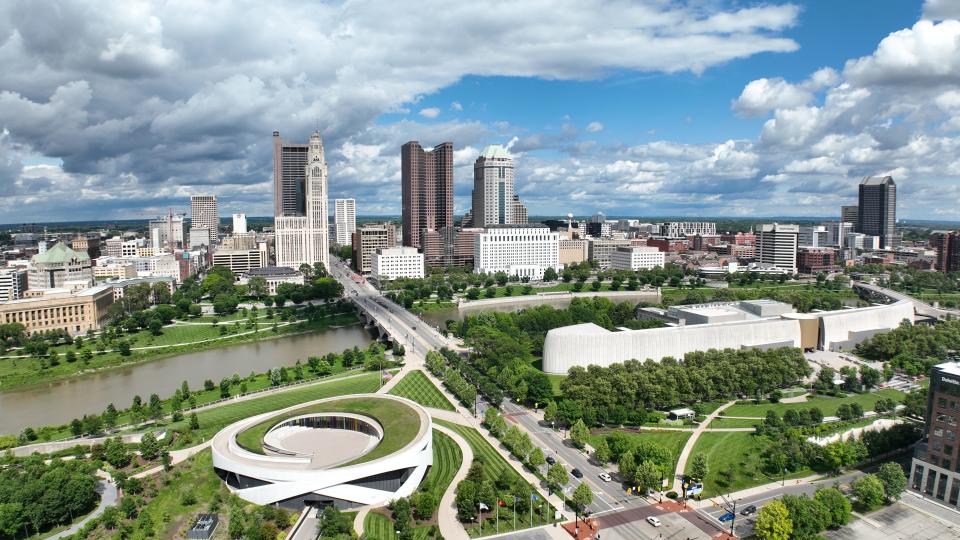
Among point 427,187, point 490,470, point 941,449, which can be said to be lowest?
point 490,470

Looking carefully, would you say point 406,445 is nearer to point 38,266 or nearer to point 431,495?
point 431,495

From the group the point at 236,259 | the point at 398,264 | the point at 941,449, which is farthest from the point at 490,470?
the point at 236,259

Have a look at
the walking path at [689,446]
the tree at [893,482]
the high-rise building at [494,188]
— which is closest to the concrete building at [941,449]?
the tree at [893,482]

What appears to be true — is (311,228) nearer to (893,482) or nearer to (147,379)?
(147,379)

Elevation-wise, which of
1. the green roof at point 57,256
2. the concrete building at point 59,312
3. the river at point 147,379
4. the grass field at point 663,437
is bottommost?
the river at point 147,379

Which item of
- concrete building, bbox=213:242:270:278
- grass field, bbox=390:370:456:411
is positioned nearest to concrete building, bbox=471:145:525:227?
concrete building, bbox=213:242:270:278

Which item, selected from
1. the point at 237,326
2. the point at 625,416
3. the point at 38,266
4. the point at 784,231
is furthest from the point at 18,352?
the point at 784,231

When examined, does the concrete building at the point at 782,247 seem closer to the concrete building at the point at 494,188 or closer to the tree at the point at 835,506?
the concrete building at the point at 494,188

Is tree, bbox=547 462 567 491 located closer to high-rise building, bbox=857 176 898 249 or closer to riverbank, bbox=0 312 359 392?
riverbank, bbox=0 312 359 392
